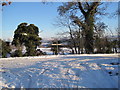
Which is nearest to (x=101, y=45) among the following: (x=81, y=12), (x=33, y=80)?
(x=81, y=12)

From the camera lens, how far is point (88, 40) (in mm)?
14750

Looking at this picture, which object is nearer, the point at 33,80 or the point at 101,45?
the point at 33,80

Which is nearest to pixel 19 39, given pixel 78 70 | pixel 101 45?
pixel 101 45

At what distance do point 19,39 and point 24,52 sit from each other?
1480 millimetres

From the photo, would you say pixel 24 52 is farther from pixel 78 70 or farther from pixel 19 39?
pixel 78 70

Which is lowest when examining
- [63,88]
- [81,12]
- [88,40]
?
[63,88]

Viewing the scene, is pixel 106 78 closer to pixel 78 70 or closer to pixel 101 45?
pixel 78 70

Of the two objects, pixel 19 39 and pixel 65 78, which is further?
pixel 19 39

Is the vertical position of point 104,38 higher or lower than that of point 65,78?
higher

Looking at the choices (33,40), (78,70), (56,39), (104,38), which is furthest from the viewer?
(56,39)

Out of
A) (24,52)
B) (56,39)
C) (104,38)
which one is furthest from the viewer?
(56,39)

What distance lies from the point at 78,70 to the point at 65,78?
35.1 inches

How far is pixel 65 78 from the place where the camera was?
14.9ft

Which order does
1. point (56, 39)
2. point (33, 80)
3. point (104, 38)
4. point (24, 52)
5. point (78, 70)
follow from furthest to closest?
point (56, 39) < point (104, 38) < point (24, 52) < point (78, 70) < point (33, 80)
